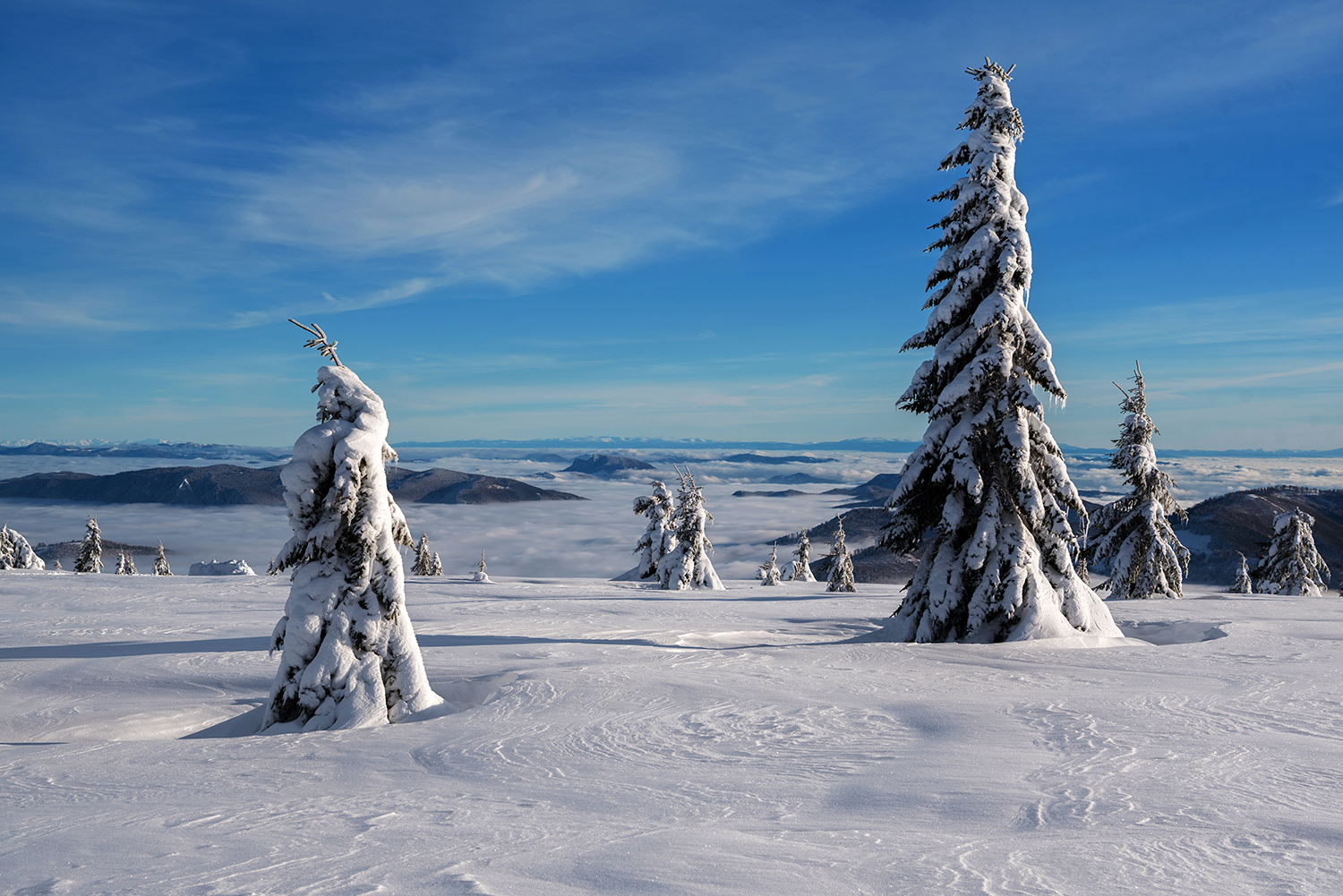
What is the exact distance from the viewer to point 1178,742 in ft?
21.5

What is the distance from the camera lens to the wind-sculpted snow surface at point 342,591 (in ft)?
28.5

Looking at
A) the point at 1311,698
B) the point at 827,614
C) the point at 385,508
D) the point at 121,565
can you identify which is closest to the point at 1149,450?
the point at 827,614

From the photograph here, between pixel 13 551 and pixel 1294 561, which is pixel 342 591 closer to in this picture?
pixel 1294 561

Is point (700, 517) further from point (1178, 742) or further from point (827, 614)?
point (1178, 742)

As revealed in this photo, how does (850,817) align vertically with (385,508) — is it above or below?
below

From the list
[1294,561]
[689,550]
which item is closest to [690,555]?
[689,550]

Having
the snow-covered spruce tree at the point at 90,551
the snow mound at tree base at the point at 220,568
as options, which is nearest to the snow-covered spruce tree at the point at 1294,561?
the snow mound at tree base at the point at 220,568

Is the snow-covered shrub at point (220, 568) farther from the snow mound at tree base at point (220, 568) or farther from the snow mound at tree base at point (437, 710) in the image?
the snow mound at tree base at point (437, 710)

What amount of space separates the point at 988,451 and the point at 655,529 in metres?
38.8

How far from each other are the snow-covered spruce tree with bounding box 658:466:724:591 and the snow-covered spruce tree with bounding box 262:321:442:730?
31596 millimetres

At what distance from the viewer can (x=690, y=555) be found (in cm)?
4122

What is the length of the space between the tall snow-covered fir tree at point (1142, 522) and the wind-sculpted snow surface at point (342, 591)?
31.3 meters

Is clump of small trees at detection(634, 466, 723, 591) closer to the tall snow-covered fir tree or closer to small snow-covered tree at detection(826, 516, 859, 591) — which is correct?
small snow-covered tree at detection(826, 516, 859, 591)

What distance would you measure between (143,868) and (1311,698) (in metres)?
11.3
